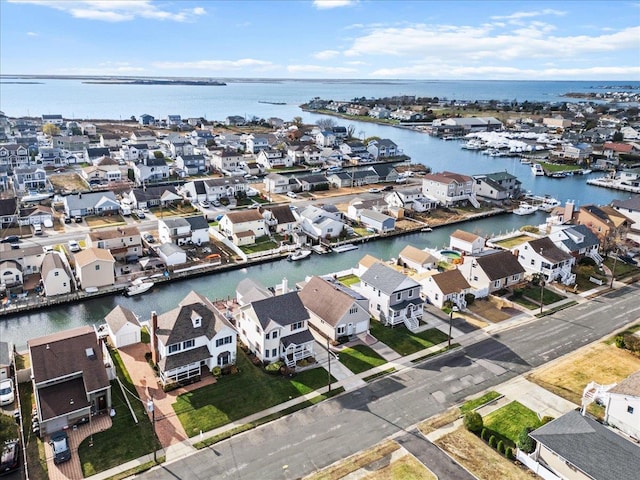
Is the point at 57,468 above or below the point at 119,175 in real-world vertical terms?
below

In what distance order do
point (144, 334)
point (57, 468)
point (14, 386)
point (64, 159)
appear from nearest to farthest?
point (57, 468)
point (14, 386)
point (144, 334)
point (64, 159)

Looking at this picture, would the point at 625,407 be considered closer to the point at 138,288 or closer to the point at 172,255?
the point at 138,288

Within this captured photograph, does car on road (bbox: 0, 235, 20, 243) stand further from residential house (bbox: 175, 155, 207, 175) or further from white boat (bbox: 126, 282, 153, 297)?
residential house (bbox: 175, 155, 207, 175)

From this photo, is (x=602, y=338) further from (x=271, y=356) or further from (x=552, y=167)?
(x=552, y=167)

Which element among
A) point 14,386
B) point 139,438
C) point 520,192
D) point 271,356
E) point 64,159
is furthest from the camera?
point 64,159

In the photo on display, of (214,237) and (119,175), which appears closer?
(214,237)

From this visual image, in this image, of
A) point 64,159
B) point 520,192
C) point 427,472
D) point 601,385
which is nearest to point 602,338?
point 601,385

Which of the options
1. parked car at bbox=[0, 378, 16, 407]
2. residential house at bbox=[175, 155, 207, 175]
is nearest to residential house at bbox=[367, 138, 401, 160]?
Answer: residential house at bbox=[175, 155, 207, 175]
